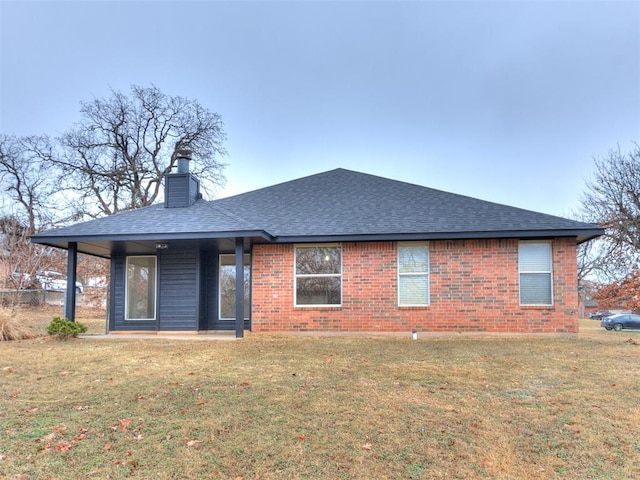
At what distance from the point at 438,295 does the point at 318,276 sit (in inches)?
118

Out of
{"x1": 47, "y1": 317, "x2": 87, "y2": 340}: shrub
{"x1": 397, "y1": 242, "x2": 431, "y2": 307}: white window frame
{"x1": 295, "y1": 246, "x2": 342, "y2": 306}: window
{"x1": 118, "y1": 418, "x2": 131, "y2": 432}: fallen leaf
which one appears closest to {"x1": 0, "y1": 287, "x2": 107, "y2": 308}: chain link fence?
{"x1": 47, "y1": 317, "x2": 87, "y2": 340}: shrub

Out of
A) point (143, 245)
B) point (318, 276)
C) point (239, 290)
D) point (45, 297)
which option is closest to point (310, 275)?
point (318, 276)

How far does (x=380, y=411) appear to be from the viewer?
4.68 m

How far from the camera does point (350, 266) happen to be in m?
11.4

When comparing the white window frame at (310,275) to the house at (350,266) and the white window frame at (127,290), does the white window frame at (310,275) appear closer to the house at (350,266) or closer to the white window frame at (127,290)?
the house at (350,266)

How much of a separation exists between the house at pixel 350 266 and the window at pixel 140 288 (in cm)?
6

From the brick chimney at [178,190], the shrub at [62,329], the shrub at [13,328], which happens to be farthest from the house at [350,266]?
the shrub at [13,328]

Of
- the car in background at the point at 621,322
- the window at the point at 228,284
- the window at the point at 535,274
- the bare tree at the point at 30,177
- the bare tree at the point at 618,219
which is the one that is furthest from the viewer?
the bare tree at the point at 30,177

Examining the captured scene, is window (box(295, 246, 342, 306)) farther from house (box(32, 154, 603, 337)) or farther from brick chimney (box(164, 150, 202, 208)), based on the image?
brick chimney (box(164, 150, 202, 208))

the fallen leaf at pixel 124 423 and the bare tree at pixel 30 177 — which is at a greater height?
the bare tree at pixel 30 177

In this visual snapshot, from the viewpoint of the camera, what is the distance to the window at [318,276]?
11.5 metres

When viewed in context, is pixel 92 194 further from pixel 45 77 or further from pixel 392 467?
pixel 392 467

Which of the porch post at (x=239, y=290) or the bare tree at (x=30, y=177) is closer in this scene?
the porch post at (x=239, y=290)

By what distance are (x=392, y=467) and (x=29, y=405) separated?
4.02 metres
